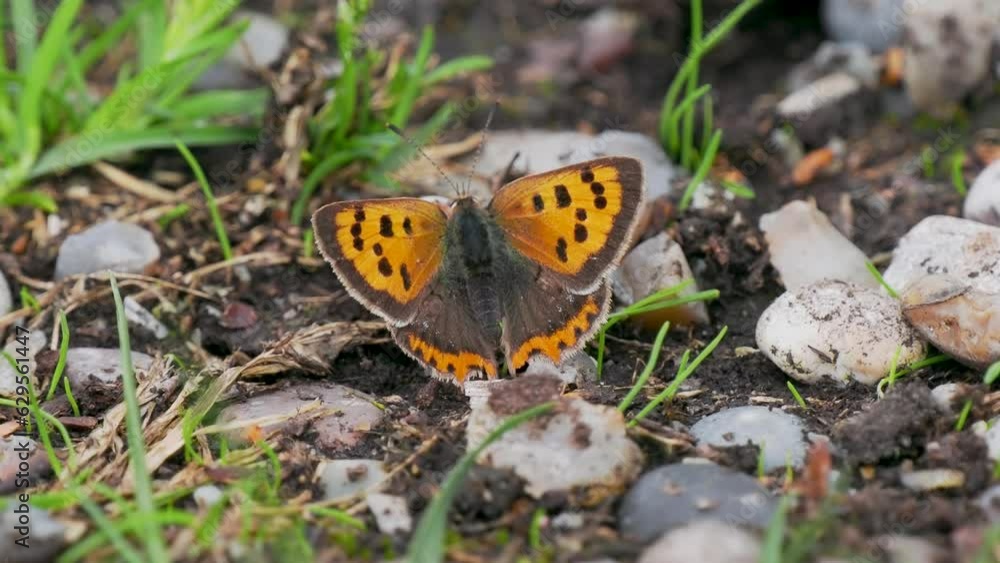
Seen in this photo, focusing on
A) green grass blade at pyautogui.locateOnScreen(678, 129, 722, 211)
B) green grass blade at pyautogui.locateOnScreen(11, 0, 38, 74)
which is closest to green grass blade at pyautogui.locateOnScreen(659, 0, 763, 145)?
green grass blade at pyautogui.locateOnScreen(678, 129, 722, 211)

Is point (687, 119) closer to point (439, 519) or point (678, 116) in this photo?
point (678, 116)

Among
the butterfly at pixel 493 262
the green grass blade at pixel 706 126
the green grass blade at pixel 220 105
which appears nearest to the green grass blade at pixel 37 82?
the green grass blade at pixel 220 105

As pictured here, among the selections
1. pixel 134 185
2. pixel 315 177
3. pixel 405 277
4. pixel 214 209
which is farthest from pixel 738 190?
pixel 134 185

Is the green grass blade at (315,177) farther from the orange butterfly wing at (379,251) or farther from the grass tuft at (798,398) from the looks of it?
the grass tuft at (798,398)

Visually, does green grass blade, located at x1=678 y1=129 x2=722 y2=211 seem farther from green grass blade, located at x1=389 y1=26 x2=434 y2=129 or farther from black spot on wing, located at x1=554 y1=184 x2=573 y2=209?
green grass blade, located at x1=389 y1=26 x2=434 y2=129

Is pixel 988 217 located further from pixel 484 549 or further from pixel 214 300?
pixel 214 300
